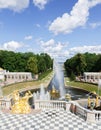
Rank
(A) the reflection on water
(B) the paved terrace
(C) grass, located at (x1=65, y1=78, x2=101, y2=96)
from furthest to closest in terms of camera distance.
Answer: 1. (C) grass, located at (x1=65, y1=78, x2=101, y2=96)
2. (A) the reflection on water
3. (B) the paved terrace

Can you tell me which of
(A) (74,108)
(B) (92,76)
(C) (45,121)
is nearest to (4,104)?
(C) (45,121)

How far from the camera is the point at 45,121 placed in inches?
571

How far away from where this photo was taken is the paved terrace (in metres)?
13.5

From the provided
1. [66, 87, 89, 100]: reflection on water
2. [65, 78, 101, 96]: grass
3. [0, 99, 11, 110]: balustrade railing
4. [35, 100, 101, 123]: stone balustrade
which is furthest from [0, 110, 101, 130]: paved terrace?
[65, 78, 101, 96]: grass

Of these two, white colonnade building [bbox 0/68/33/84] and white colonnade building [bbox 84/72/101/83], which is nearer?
white colonnade building [bbox 84/72/101/83]

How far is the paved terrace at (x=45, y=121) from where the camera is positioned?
44.2 feet

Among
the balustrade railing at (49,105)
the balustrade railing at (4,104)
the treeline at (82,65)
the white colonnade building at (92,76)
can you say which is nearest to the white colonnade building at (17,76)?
the treeline at (82,65)

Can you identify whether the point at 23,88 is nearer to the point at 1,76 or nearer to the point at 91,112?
the point at 1,76

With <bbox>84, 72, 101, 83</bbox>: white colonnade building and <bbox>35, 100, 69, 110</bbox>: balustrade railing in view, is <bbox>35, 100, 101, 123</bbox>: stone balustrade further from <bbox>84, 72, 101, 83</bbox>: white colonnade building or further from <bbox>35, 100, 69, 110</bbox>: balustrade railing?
<bbox>84, 72, 101, 83</bbox>: white colonnade building

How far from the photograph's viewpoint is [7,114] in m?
16.2

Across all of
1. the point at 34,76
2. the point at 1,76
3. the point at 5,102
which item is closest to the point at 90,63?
the point at 34,76

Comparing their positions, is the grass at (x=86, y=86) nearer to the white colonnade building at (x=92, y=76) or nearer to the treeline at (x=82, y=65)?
the white colonnade building at (x=92, y=76)

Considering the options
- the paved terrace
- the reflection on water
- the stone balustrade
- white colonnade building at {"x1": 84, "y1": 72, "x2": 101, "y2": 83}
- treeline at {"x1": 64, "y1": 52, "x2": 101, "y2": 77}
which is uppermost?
treeline at {"x1": 64, "y1": 52, "x2": 101, "y2": 77}

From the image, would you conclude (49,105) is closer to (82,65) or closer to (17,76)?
(17,76)
